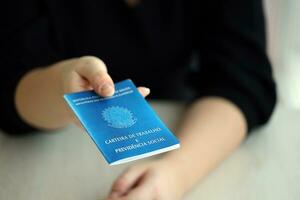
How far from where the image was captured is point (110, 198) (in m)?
0.51

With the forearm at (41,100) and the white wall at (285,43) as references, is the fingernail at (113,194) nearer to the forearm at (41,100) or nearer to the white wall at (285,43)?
the forearm at (41,100)

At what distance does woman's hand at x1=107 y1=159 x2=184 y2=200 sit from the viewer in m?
0.52

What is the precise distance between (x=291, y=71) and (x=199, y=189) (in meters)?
0.44

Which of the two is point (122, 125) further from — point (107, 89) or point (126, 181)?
point (126, 181)

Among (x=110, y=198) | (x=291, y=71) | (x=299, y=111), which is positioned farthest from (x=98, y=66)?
(x=291, y=71)

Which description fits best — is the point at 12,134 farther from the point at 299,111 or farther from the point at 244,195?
the point at 299,111

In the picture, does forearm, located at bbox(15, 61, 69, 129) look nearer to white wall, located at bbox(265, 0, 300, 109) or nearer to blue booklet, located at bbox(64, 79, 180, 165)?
blue booklet, located at bbox(64, 79, 180, 165)

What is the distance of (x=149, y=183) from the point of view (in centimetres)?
54

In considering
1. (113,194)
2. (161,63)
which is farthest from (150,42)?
(113,194)

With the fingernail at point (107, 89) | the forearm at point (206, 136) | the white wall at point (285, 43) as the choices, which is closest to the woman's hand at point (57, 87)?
the fingernail at point (107, 89)

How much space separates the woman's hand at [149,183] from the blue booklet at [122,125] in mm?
136

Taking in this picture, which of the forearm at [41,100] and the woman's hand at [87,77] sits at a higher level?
the woman's hand at [87,77]

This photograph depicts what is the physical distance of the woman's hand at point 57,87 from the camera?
430 mm

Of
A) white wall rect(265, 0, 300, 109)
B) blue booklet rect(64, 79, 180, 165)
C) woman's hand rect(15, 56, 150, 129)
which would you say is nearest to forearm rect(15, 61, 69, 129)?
woman's hand rect(15, 56, 150, 129)
